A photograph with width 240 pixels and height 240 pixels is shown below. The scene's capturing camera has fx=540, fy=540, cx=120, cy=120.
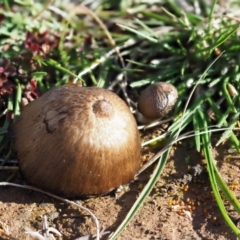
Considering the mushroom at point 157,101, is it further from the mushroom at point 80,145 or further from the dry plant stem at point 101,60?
the dry plant stem at point 101,60

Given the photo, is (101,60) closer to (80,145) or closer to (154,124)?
(154,124)

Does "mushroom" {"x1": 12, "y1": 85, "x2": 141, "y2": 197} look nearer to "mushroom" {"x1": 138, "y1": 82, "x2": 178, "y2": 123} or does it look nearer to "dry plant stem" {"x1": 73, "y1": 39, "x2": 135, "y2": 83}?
"mushroom" {"x1": 138, "y1": 82, "x2": 178, "y2": 123}

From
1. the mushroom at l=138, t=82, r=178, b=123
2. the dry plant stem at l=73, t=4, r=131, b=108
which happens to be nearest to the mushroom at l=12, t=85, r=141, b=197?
the mushroom at l=138, t=82, r=178, b=123

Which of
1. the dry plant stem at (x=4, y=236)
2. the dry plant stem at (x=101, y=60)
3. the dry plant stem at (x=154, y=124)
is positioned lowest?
the dry plant stem at (x=4, y=236)

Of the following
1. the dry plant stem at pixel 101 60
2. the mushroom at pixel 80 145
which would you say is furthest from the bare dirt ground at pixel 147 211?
the dry plant stem at pixel 101 60

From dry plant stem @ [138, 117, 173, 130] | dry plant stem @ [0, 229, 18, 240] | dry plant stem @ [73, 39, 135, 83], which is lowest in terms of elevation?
dry plant stem @ [0, 229, 18, 240]

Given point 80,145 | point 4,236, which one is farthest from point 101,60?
point 4,236

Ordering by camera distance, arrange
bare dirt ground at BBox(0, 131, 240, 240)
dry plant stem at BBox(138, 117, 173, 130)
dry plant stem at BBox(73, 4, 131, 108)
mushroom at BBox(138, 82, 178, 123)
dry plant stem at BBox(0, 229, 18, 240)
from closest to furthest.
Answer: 1. dry plant stem at BBox(0, 229, 18, 240)
2. bare dirt ground at BBox(0, 131, 240, 240)
3. mushroom at BBox(138, 82, 178, 123)
4. dry plant stem at BBox(138, 117, 173, 130)
5. dry plant stem at BBox(73, 4, 131, 108)
